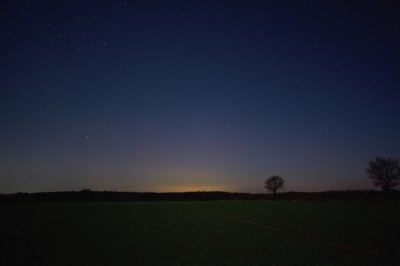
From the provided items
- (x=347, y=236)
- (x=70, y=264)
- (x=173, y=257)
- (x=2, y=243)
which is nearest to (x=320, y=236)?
(x=347, y=236)

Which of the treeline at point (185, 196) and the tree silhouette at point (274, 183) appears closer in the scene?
the treeline at point (185, 196)

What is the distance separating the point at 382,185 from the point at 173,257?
90973 mm

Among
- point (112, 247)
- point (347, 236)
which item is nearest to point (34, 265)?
point (112, 247)

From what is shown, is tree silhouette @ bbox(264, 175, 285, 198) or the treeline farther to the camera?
tree silhouette @ bbox(264, 175, 285, 198)

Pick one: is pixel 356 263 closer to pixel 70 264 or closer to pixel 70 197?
pixel 70 264

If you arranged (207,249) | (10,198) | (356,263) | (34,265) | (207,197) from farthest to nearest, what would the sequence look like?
(207,197) < (10,198) < (207,249) < (34,265) < (356,263)

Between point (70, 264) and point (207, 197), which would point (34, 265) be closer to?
point (70, 264)

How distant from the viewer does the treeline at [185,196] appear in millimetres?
63766

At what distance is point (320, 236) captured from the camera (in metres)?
20.5

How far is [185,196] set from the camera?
6491 inches

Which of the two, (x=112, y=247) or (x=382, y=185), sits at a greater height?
(x=382, y=185)

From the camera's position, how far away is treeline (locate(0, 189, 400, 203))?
63.8 meters

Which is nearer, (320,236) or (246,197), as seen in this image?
(320,236)

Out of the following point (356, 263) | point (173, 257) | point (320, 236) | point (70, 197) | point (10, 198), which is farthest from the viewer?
point (70, 197)
